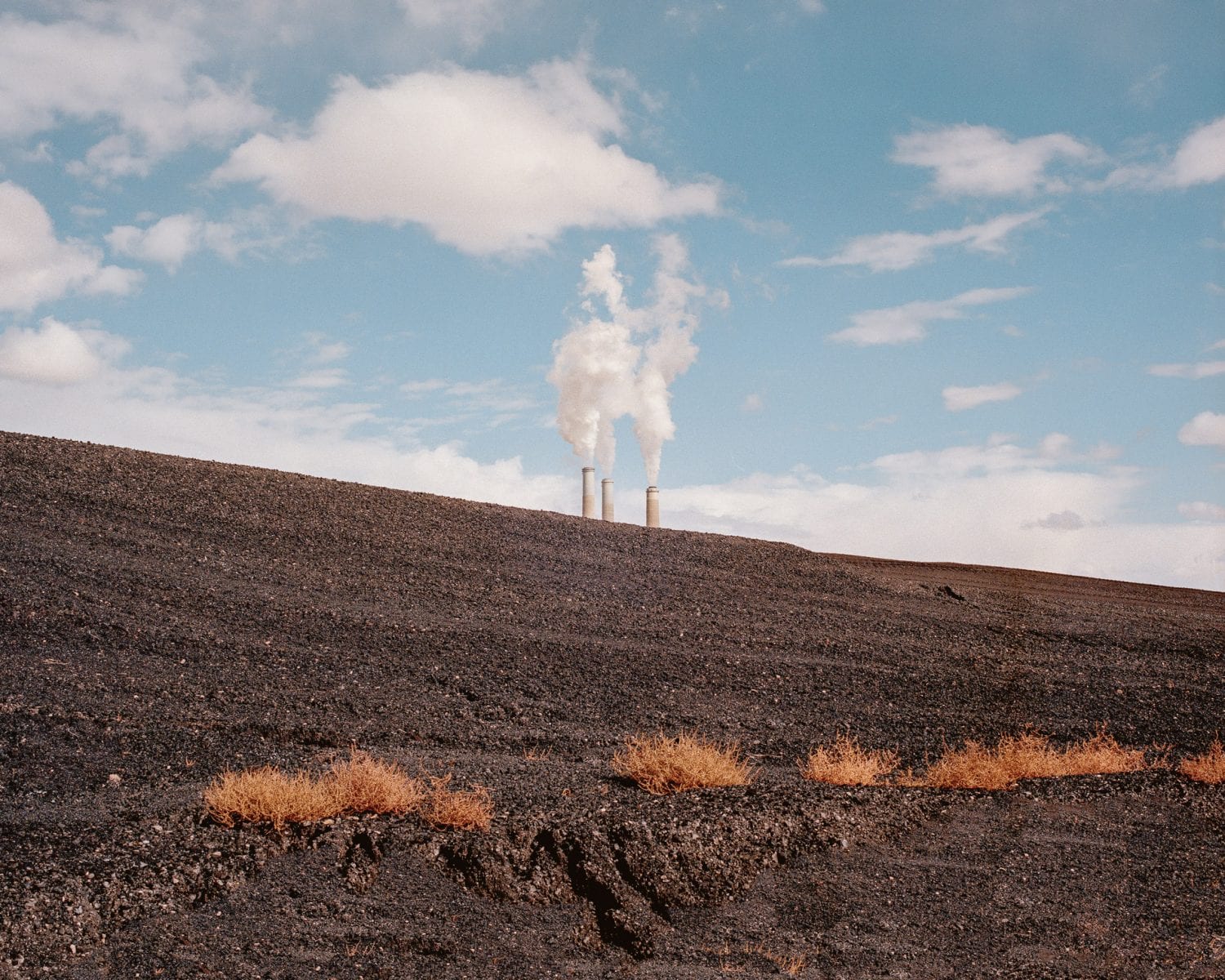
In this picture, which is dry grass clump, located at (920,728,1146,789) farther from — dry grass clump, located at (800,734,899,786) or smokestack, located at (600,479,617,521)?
smokestack, located at (600,479,617,521)

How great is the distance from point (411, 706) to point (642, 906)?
613cm

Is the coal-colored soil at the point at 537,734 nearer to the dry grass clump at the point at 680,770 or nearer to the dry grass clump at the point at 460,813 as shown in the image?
the dry grass clump at the point at 460,813

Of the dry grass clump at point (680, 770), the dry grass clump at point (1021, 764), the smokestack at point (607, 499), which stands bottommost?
the dry grass clump at point (1021, 764)

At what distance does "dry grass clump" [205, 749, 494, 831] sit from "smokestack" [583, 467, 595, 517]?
69.7 ft

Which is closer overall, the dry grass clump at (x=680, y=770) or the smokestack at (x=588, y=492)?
the dry grass clump at (x=680, y=770)

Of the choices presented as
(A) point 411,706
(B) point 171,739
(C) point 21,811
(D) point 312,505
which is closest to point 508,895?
(C) point 21,811

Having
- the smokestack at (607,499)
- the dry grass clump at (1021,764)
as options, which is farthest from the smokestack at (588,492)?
the dry grass clump at (1021,764)

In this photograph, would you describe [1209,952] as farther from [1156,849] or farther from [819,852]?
[819,852]

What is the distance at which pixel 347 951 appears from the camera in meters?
5.32

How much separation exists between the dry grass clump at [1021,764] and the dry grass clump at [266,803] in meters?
5.45

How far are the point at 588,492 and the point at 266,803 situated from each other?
73.6 ft

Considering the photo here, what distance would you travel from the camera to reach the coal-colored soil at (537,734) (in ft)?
18.6

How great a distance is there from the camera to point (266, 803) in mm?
6586

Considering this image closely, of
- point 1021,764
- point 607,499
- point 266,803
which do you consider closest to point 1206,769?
point 1021,764
